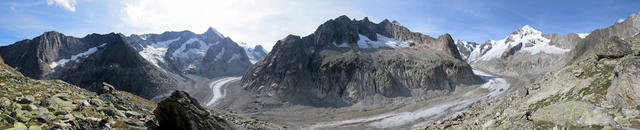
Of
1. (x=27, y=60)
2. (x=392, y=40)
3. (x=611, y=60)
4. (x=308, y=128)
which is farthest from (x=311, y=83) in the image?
(x=27, y=60)

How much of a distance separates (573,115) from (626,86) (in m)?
2.13

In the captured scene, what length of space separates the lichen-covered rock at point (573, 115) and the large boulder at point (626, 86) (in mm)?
840

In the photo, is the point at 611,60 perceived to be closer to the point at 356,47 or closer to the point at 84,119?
the point at 84,119

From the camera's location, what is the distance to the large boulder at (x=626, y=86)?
10814 millimetres

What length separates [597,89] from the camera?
13.5 metres

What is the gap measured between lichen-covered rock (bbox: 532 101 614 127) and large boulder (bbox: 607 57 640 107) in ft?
2.76

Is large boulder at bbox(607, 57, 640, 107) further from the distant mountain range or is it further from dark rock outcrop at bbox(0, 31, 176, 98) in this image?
dark rock outcrop at bbox(0, 31, 176, 98)

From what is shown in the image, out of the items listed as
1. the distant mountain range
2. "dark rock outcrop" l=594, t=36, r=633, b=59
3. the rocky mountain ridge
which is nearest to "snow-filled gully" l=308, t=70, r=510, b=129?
"dark rock outcrop" l=594, t=36, r=633, b=59

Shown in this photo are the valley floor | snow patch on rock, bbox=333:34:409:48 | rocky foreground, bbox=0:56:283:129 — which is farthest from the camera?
snow patch on rock, bbox=333:34:409:48

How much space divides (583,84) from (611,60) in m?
5.17

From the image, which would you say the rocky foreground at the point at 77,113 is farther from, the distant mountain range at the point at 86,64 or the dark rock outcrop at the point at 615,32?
the dark rock outcrop at the point at 615,32

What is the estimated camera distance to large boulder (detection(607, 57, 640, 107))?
1081 centimetres

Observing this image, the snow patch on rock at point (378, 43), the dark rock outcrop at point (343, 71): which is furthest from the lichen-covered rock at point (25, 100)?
the snow patch on rock at point (378, 43)

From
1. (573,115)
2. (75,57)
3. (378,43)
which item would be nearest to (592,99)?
(573,115)
